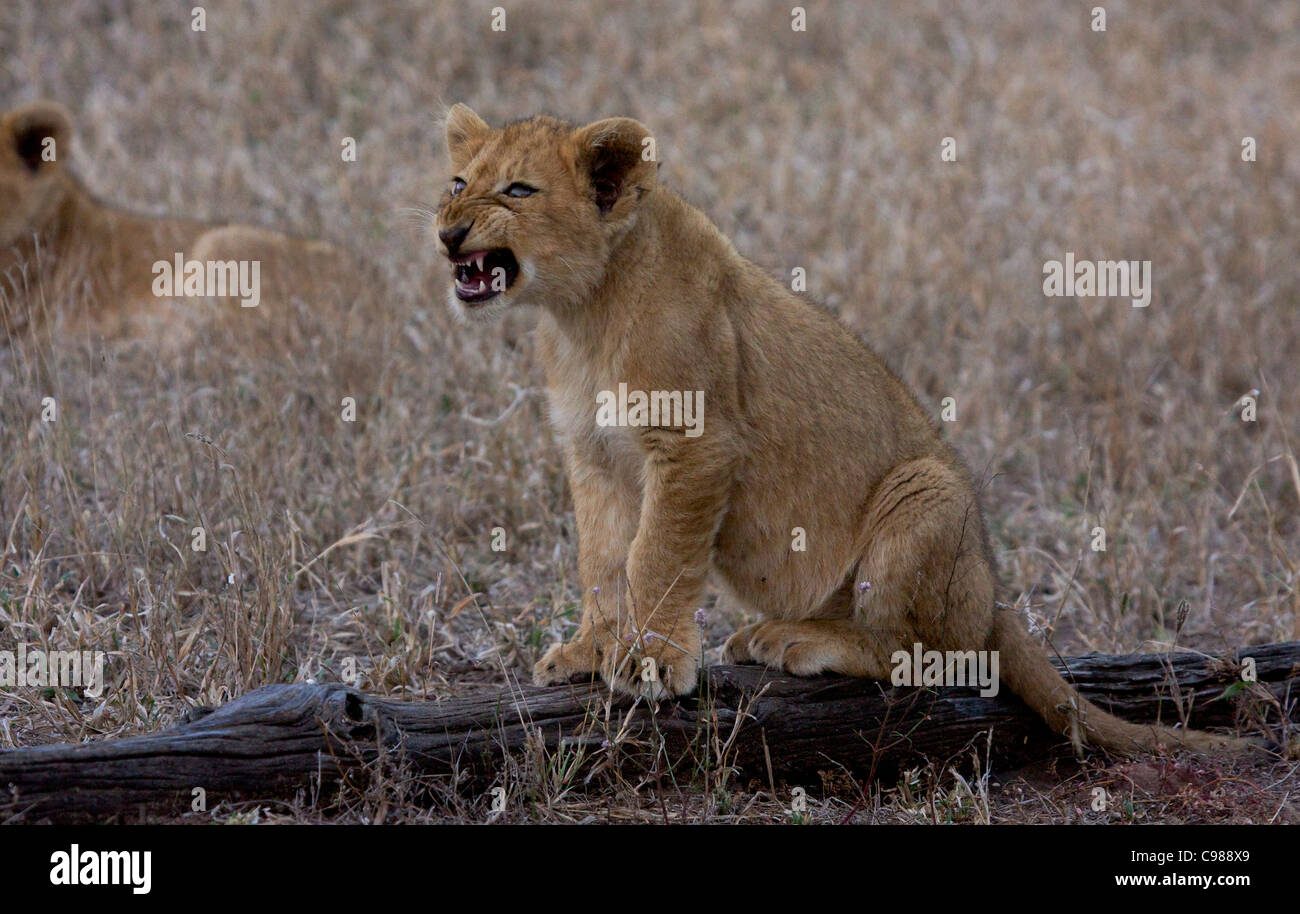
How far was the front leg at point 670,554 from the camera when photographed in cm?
472

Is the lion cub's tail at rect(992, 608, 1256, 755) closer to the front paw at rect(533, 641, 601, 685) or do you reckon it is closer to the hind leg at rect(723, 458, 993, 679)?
the hind leg at rect(723, 458, 993, 679)

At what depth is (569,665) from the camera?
491cm

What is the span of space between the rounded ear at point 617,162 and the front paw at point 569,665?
4.62ft

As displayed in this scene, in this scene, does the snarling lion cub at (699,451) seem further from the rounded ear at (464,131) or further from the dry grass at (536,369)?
the dry grass at (536,369)

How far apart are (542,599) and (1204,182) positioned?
21.9 ft

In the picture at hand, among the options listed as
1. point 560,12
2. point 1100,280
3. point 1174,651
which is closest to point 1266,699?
point 1174,651

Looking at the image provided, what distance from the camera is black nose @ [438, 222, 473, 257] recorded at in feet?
15.3

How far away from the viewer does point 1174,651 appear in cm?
554

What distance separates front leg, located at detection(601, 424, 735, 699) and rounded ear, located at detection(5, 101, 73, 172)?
608 centimetres
